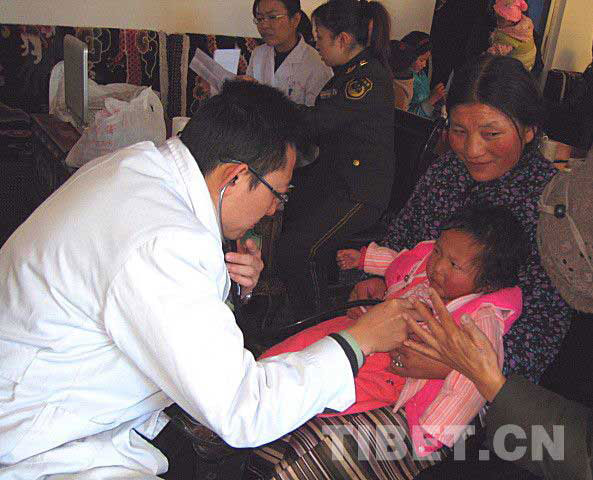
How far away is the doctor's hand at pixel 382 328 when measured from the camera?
4.21 feet

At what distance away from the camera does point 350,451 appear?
1462 mm

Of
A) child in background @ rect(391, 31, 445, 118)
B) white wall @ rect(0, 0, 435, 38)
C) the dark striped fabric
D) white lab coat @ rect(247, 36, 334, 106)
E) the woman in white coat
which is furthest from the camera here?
child in background @ rect(391, 31, 445, 118)

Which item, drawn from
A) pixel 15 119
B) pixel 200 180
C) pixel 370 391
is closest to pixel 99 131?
pixel 200 180

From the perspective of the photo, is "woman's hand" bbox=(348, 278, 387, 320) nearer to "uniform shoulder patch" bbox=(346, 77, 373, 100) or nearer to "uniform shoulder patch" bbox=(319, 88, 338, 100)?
"uniform shoulder patch" bbox=(346, 77, 373, 100)

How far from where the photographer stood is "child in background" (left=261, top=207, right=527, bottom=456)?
4.88 ft

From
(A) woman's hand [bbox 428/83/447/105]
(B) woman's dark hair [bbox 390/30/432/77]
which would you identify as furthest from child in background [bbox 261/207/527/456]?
(A) woman's hand [bbox 428/83/447/105]

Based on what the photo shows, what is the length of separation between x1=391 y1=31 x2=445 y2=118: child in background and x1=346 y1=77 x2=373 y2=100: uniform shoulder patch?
1900 mm

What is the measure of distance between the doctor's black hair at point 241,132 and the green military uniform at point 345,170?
152 centimetres

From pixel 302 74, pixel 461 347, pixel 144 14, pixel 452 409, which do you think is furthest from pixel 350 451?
pixel 144 14

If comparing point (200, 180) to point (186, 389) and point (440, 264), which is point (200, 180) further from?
point (440, 264)

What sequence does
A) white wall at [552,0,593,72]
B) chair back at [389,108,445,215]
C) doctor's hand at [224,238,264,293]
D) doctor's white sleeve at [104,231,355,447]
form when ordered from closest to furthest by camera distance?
doctor's white sleeve at [104,231,355,447]
doctor's hand at [224,238,264,293]
chair back at [389,108,445,215]
white wall at [552,0,593,72]

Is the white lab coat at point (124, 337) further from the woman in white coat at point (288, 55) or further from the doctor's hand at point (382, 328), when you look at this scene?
the woman in white coat at point (288, 55)

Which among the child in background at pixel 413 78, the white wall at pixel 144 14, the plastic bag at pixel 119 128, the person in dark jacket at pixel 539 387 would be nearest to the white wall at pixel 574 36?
the child in background at pixel 413 78

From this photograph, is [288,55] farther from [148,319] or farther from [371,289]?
[148,319]
